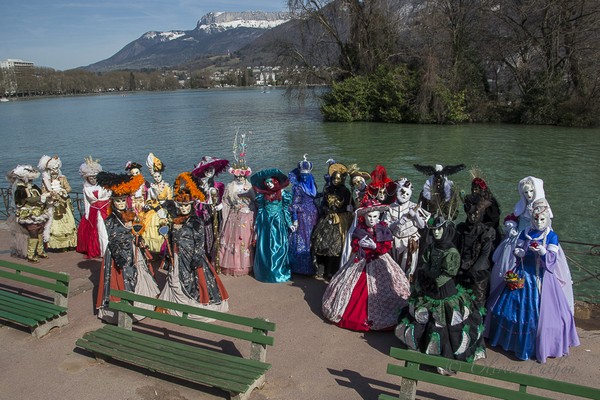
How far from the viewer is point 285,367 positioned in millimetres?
4902

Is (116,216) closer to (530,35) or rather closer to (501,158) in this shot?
(501,158)

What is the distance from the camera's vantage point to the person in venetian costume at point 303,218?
7.08 meters

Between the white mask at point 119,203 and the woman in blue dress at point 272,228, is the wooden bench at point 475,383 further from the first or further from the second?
the white mask at point 119,203

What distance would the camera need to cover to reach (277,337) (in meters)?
5.49

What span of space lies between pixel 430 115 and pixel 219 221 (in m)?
25.5

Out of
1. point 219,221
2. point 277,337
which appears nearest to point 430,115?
point 219,221

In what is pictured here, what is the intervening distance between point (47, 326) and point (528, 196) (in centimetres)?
582

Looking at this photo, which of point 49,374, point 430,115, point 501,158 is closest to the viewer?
point 49,374

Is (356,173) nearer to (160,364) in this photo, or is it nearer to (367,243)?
(367,243)

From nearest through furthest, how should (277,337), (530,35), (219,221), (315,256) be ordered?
(277,337), (315,256), (219,221), (530,35)

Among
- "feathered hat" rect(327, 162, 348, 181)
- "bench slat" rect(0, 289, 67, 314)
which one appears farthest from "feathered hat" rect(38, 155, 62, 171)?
"feathered hat" rect(327, 162, 348, 181)

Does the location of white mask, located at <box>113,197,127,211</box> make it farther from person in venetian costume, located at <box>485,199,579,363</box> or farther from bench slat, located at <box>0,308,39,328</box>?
person in venetian costume, located at <box>485,199,579,363</box>

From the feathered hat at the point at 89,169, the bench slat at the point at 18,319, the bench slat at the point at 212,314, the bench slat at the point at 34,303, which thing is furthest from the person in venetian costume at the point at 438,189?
the feathered hat at the point at 89,169

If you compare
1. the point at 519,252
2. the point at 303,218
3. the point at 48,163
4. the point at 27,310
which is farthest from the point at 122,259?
the point at 519,252
